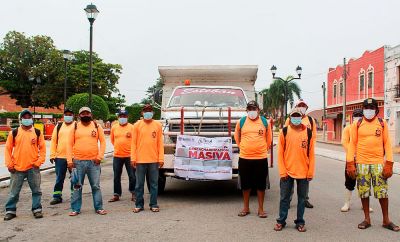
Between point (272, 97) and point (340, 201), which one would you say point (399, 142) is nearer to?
point (340, 201)

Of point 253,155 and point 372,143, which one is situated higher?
point 372,143

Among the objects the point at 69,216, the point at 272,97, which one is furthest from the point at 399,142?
the point at 272,97

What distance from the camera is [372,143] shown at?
6203mm

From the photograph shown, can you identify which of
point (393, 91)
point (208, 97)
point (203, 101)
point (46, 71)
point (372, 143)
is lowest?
point (372, 143)

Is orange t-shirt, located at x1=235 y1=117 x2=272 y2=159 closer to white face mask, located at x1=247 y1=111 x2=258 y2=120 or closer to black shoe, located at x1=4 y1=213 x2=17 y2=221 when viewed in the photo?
white face mask, located at x1=247 y1=111 x2=258 y2=120

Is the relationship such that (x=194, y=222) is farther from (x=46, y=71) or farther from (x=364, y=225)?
(x=46, y=71)

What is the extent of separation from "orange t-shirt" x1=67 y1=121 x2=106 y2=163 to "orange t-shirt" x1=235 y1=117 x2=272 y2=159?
7.83 feet

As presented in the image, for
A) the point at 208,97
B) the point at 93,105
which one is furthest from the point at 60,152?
the point at 93,105

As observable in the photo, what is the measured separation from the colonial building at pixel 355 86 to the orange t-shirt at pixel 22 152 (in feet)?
98.0

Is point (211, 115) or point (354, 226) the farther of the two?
point (211, 115)

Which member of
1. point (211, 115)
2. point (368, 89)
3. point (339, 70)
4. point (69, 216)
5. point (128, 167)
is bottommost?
point (69, 216)

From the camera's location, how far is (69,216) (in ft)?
23.3

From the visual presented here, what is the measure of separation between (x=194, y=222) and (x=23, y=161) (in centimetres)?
296

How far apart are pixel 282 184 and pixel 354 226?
1.27m
